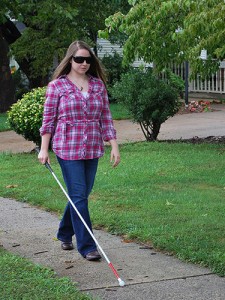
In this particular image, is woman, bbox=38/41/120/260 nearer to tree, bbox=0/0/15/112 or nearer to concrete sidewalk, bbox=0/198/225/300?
concrete sidewalk, bbox=0/198/225/300

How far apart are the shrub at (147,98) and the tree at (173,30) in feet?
2.46

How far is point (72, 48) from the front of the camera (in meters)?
6.77

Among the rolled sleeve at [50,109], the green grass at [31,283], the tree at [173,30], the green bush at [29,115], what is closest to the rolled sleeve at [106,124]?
the rolled sleeve at [50,109]

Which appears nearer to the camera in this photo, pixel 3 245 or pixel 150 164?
pixel 3 245

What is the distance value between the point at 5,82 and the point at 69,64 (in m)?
16.5

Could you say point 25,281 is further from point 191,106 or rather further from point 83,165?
point 191,106

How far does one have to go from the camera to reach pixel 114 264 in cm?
656

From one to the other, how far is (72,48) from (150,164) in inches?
204

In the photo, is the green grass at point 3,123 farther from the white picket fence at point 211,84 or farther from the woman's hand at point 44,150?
the woman's hand at point 44,150

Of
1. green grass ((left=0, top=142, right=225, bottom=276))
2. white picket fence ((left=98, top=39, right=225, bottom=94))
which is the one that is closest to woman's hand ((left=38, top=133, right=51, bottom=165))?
green grass ((left=0, top=142, right=225, bottom=276))

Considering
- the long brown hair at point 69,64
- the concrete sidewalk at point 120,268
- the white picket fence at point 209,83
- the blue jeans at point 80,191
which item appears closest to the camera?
the concrete sidewalk at point 120,268

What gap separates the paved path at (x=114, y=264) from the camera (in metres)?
5.77

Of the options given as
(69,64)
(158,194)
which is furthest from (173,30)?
(69,64)

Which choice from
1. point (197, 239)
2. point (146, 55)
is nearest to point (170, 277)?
point (197, 239)
